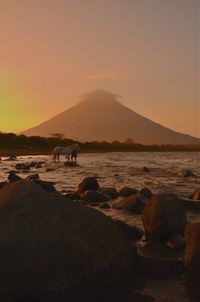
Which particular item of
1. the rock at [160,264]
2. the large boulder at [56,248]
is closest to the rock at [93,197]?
the rock at [160,264]

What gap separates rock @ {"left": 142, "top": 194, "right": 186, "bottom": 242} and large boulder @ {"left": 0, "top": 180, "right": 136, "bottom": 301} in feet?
6.17

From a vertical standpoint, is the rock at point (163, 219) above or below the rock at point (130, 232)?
above

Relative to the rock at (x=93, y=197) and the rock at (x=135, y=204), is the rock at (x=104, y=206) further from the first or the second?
the rock at (x=93, y=197)

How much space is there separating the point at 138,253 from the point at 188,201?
6.83 metres

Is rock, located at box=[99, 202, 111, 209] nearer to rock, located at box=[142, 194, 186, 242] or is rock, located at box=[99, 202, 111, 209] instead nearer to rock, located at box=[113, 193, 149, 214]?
rock, located at box=[113, 193, 149, 214]

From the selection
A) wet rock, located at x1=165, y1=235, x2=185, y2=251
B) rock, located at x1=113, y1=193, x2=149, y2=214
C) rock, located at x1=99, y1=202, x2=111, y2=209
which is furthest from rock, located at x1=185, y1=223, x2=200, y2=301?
rock, located at x1=99, y1=202, x2=111, y2=209

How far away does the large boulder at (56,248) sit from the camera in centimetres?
778

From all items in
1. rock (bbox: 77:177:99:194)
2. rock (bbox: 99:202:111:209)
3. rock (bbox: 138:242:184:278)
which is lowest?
rock (bbox: 138:242:184:278)

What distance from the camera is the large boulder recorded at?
25.5 ft

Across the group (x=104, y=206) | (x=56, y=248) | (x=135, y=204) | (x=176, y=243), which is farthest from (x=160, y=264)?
(x=104, y=206)

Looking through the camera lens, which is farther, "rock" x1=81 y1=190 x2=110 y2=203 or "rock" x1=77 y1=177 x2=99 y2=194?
"rock" x1=77 y1=177 x2=99 y2=194

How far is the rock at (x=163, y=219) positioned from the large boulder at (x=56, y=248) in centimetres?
188

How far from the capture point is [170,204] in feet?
36.7

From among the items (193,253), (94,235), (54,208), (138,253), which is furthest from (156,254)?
(54,208)
